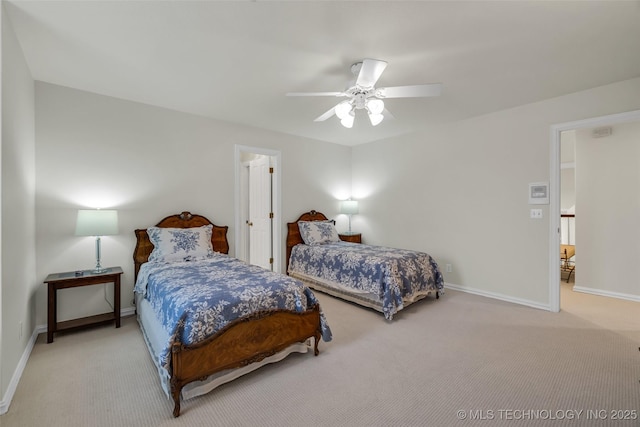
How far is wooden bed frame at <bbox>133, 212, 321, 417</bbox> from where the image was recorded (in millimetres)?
1708

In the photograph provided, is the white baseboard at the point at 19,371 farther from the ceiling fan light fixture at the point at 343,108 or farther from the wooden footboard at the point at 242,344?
the ceiling fan light fixture at the point at 343,108

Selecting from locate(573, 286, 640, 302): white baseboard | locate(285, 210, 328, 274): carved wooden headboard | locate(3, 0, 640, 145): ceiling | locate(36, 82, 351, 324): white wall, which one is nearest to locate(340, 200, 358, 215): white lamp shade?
locate(285, 210, 328, 274): carved wooden headboard

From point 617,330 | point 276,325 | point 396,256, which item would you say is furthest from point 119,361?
point 617,330

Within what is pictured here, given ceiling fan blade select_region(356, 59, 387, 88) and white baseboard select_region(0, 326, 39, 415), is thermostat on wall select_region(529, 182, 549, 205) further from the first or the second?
white baseboard select_region(0, 326, 39, 415)

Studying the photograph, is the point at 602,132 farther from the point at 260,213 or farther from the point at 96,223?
the point at 96,223

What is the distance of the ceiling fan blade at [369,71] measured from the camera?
2.12 m

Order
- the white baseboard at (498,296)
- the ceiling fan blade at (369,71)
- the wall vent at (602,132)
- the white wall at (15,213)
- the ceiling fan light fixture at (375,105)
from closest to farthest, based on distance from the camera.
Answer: the white wall at (15,213) < the ceiling fan blade at (369,71) < the ceiling fan light fixture at (375,105) < the white baseboard at (498,296) < the wall vent at (602,132)

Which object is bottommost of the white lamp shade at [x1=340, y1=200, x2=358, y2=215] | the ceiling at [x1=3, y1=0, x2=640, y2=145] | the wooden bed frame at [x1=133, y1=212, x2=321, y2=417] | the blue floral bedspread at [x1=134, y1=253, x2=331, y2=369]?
the wooden bed frame at [x1=133, y1=212, x2=321, y2=417]

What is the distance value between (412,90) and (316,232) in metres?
2.84

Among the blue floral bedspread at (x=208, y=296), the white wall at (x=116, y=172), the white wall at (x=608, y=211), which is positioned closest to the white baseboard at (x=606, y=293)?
the white wall at (x=608, y=211)

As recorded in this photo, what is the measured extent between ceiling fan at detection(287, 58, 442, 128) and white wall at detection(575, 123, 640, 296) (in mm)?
3396

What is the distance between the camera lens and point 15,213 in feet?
6.76

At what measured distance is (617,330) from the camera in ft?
9.21

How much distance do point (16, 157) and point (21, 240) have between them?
65cm
